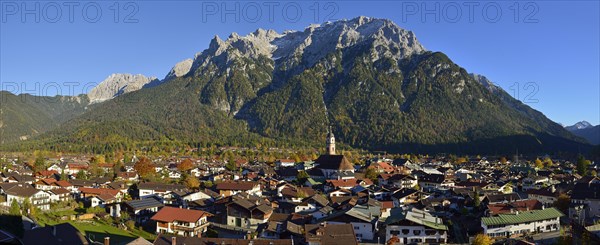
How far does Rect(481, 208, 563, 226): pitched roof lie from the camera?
32.0 m

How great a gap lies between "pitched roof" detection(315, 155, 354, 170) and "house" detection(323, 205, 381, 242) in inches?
1299

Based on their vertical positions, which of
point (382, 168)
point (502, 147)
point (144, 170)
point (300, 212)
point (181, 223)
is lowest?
point (300, 212)

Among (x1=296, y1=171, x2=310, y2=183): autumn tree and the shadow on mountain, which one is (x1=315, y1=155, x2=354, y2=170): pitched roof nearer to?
(x1=296, y1=171, x2=310, y2=183): autumn tree

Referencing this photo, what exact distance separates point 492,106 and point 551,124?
35594 millimetres

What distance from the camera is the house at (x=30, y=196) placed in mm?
42469

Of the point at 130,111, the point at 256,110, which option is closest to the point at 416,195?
the point at 256,110

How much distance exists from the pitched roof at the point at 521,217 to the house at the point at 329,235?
33.4 ft

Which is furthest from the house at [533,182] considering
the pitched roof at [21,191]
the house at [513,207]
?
the pitched roof at [21,191]

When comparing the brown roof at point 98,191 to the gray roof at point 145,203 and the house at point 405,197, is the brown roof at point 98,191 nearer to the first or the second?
the gray roof at point 145,203

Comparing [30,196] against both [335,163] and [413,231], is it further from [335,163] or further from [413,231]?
[335,163]

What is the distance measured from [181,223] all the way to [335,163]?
123 feet

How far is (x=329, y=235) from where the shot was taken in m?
27.8

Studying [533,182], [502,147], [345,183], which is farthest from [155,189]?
[502,147]

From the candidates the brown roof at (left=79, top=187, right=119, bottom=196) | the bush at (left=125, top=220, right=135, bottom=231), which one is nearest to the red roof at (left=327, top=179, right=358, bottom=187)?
the brown roof at (left=79, top=187, right=119, bottom=196)
